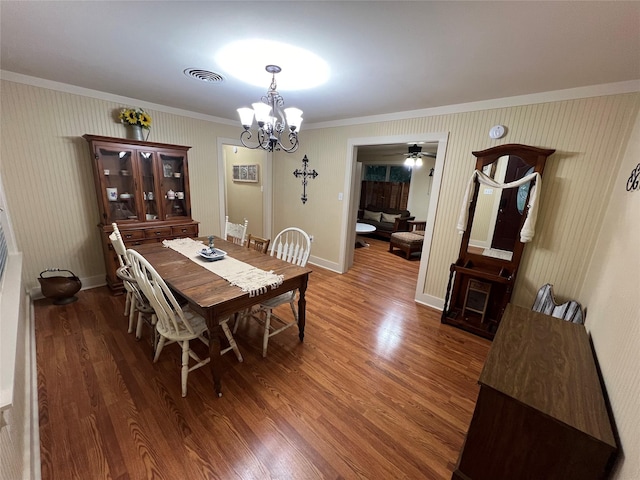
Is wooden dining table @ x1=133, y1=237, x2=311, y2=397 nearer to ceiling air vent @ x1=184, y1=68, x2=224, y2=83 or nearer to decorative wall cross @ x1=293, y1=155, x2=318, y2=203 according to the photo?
ceiling air vent @ x1=184, y1=68, x2=224, y2=83

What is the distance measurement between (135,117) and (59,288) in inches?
79.0

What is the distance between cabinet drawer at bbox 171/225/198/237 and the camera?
332 cm

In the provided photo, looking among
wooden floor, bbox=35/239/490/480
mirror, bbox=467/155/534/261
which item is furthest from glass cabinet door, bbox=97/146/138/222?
mirror, bbox=467/155/534/261

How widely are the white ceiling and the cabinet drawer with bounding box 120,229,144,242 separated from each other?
59.4 inches

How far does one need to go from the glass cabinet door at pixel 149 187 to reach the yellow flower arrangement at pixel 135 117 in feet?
1.11

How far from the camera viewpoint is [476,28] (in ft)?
4.43

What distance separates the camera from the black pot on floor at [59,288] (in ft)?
8.59

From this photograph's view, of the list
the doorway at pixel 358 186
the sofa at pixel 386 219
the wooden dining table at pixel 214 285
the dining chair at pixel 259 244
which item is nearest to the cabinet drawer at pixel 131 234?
the wooden dining table at pixel 214 285

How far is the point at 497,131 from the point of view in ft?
7.96

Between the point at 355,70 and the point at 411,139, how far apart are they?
137cm

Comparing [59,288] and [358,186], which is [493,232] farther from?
[59,288]

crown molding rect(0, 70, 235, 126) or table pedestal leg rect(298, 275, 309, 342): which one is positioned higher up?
crown molding rect(0, 70, 235, 126)


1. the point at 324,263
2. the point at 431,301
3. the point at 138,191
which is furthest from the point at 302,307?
the point at 138,191

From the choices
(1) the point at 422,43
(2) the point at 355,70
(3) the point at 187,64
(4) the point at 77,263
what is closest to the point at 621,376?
(1) the point at 422,43
